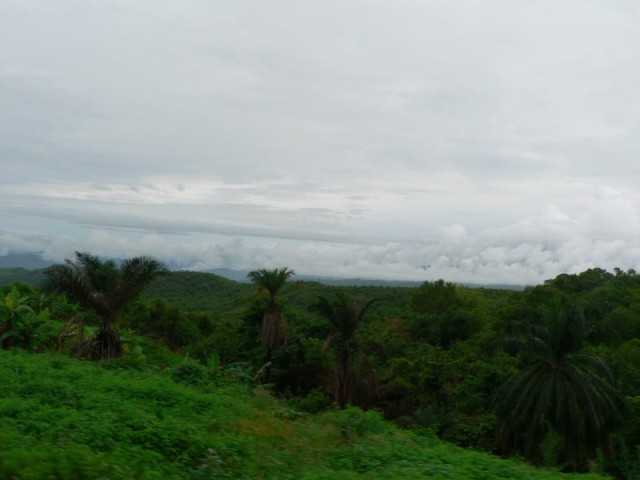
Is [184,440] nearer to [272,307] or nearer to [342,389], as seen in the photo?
[342,389]

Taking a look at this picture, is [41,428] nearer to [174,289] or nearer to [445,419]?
[445,419]

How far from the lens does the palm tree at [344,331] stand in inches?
923

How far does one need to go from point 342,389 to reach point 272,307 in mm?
6010

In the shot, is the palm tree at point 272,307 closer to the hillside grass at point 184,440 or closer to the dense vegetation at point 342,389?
the dense vegetation at point 342,389

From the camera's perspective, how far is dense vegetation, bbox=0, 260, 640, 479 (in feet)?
22.7

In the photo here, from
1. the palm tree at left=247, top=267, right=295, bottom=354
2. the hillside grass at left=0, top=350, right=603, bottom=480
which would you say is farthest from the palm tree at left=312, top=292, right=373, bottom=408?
the hillside grass at left=0, top=350, right=603, bottom=480

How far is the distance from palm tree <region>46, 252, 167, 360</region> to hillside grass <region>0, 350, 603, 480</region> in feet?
18.8

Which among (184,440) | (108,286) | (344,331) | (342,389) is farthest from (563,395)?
(184,440)

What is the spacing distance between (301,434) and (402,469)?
2.43 meters

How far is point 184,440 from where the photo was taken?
6.95m

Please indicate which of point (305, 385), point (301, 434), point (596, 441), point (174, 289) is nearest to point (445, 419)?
point (596, 441)

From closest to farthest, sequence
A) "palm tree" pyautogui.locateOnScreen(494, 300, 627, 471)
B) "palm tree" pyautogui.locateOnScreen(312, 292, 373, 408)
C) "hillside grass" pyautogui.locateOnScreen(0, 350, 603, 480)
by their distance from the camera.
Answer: "hillside grass" pyautogui.locateOnScreen(0, 350, 603, 480) < "palm tree" pyautogui.locateOnScreen(494, 300, 627, 471) < "palm tree" pyautogui.locateOnScreen(312, 292, 373, 408)

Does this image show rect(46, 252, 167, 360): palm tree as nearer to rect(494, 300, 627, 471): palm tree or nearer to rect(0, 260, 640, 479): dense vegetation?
rect(0, 260, 640, 479): dense vegetation

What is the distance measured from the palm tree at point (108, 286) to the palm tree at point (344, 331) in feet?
26.1
